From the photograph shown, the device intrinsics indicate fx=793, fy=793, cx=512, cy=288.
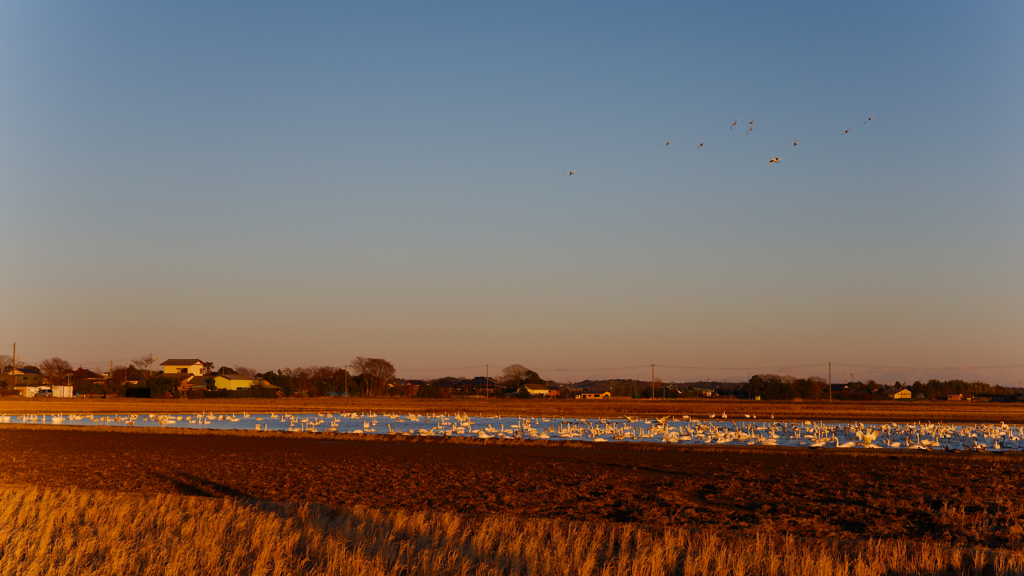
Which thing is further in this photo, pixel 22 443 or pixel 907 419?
pixel 907 419

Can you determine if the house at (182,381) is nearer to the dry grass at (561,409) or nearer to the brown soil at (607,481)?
the dry grass at (561,409)

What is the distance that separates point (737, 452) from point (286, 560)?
19595 mm

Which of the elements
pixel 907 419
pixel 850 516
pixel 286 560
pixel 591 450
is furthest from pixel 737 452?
pixel 907 419

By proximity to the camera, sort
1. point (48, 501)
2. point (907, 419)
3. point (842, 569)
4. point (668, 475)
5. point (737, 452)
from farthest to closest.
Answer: point (907, 419) → point (737, 452) → point (668, 475) → point (48, 501) → point (842, 569)

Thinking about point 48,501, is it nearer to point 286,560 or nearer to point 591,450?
point 286,560

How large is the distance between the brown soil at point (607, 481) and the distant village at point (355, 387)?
63.8 m

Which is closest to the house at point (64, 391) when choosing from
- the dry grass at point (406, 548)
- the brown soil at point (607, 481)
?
the brown soil at point (607, 481)

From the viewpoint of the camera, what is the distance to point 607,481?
1883 centimetres

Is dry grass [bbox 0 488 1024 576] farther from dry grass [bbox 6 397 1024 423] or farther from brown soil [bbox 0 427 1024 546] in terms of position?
dry grass [bbox 6 397 1024 423]

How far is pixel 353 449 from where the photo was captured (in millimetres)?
28359

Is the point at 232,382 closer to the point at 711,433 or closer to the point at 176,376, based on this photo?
the point at 176,376

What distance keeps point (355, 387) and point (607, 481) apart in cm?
9696

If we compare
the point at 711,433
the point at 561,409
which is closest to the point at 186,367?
the point at 561,409

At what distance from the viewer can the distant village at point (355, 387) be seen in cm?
9106
